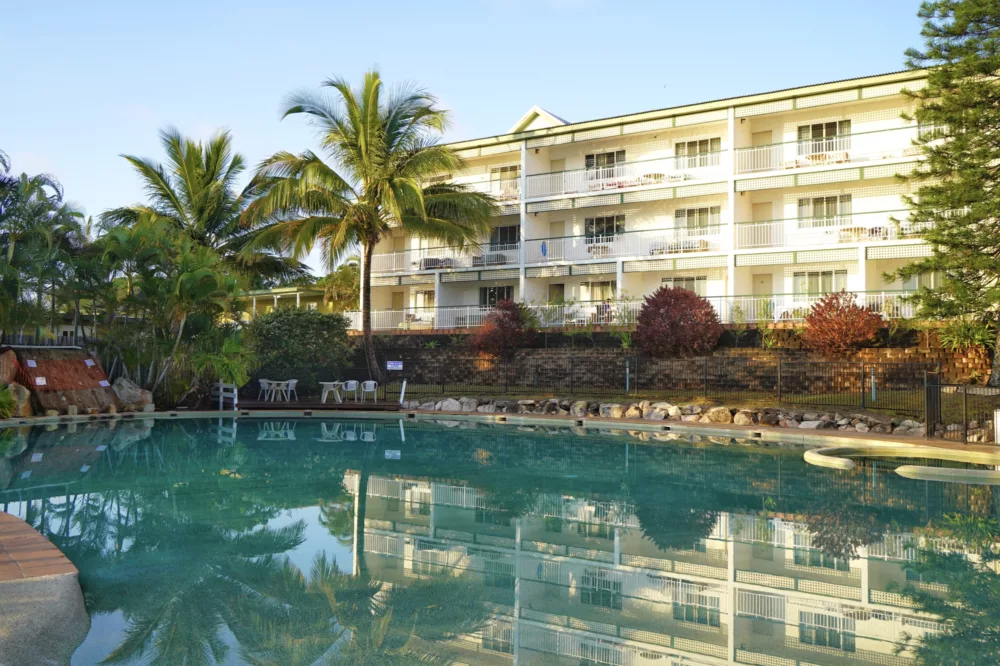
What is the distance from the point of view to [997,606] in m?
6.32

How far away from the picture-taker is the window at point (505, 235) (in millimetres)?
33625

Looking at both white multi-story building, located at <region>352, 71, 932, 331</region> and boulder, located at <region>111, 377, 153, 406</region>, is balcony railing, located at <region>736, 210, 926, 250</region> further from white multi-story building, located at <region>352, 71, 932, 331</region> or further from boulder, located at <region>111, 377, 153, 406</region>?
boulder, located at <region>111, 377, 153, 406</region>

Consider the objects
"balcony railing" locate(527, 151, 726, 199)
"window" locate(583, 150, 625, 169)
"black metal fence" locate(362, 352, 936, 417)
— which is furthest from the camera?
"window" locate(583, 150, 625, 169)

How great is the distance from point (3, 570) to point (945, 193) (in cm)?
2105

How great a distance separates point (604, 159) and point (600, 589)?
27.6m

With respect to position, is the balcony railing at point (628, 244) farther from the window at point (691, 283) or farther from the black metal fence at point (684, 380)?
the black metal fence at point (684, 380)

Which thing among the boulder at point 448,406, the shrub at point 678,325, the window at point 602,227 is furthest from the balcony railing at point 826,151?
the boulder at point 448,406

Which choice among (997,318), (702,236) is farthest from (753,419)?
(702,236)

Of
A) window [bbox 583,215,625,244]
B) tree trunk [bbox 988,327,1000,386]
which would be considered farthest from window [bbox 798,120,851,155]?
tree trunk [bbox 988,327,1000,386]

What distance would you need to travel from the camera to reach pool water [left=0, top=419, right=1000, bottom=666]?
5.41m

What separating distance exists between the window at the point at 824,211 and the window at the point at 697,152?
138 inches

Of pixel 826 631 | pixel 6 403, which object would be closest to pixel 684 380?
pixel 6 403

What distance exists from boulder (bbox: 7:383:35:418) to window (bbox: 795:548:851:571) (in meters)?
17.7

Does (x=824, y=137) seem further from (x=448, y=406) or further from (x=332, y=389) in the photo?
(x=332, y=389)
